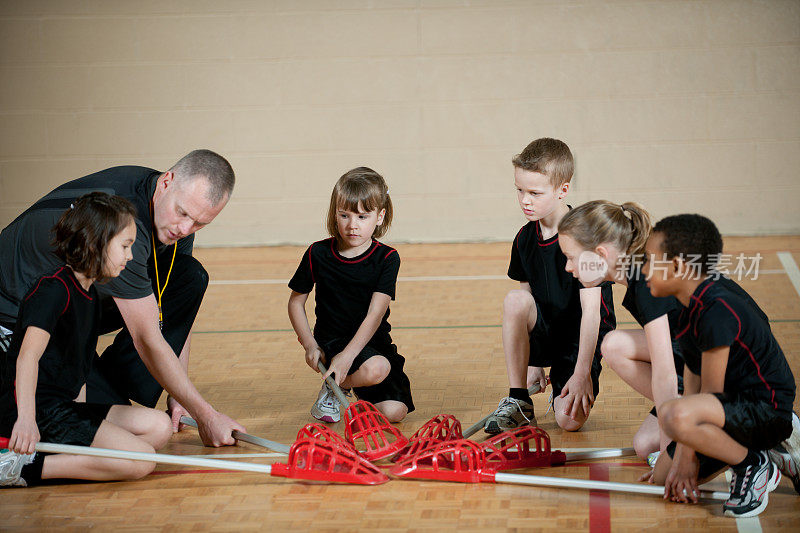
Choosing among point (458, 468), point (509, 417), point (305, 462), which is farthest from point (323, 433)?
point (509, 417)

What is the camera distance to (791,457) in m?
2.54

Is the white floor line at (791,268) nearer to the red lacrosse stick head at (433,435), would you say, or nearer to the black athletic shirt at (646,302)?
the black athletic shirt at (646,302)

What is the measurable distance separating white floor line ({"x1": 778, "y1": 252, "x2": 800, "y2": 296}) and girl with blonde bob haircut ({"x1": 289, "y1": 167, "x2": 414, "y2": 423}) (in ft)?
9.00

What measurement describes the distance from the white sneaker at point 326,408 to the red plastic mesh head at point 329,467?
0.58 m

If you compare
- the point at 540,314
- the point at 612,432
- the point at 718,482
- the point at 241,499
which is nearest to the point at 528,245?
the point at 540,314

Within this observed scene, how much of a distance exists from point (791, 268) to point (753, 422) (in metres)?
3.67

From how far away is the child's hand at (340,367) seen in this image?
330 cm

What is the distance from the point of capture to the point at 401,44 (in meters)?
6.83

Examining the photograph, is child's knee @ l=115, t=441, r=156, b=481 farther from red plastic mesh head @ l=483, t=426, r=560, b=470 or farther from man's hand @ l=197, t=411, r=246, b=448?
red plastic mesh head @ l=483, t=426, r=560, b=470

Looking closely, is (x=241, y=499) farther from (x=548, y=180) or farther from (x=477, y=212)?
(x=477, y=212)

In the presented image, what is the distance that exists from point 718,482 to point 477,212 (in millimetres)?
4495

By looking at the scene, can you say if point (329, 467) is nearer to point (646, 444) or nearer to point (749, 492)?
point (646, 444)

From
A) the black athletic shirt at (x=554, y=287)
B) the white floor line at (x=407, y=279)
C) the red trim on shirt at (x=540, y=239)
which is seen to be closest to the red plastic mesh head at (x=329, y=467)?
the black athletic shirt at (x=554, y=287)

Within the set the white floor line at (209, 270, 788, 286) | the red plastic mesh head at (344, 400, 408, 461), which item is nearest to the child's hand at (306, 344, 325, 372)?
the red plastic mesh head at (344, 400, 408, 461)
